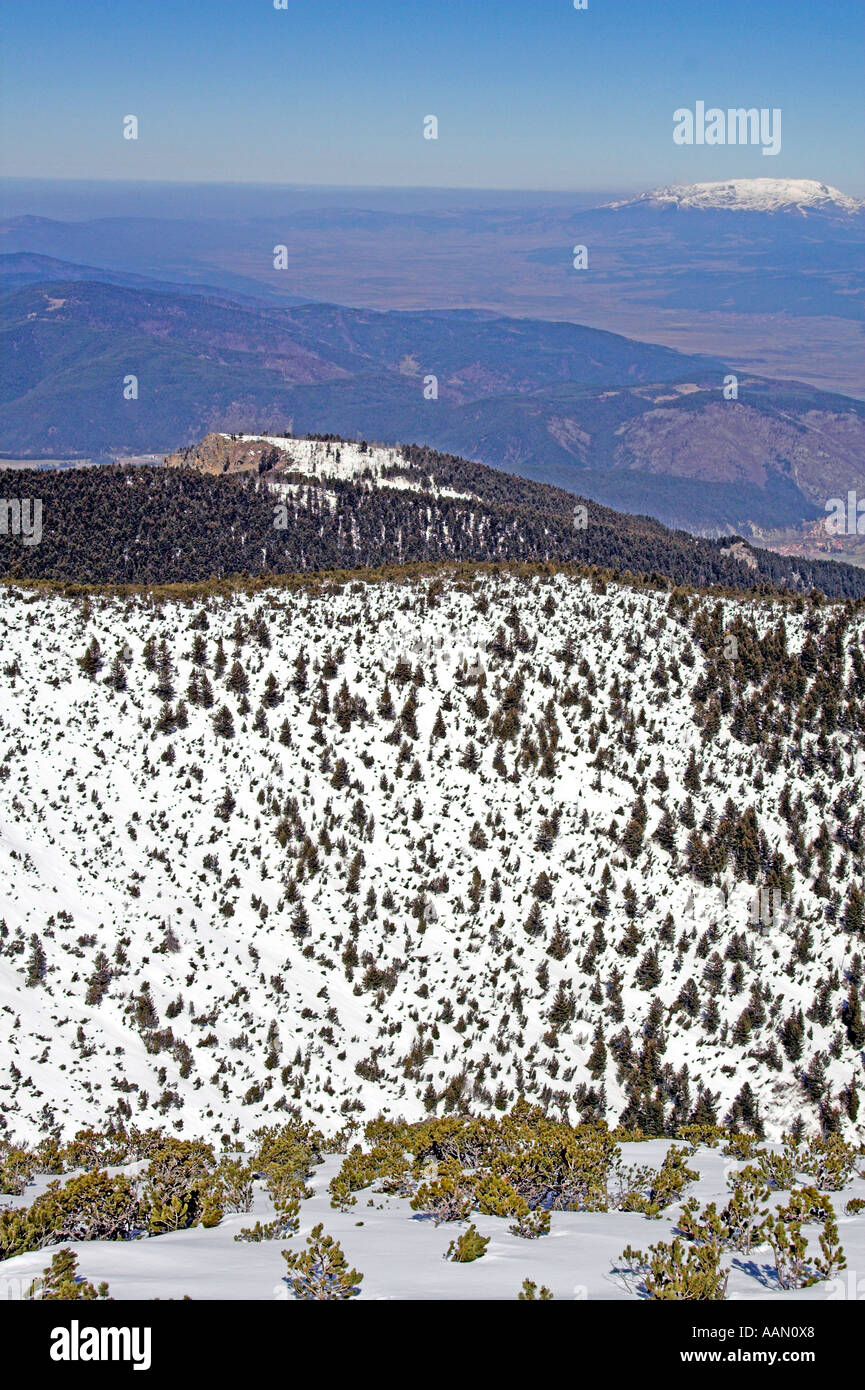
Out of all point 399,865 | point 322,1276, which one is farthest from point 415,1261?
point 399,865

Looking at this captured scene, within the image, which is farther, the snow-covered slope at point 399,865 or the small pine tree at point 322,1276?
the snow-covered slope at point 399,865

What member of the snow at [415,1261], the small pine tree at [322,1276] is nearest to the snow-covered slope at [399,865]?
the snow at [415,1261]

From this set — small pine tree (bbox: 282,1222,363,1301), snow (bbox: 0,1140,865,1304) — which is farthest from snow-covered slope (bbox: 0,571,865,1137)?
small pine tree (bbox: 282,1222,363,1301)

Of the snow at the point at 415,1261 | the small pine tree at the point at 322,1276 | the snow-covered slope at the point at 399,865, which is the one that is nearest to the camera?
the small pine tree at the point at 322,1276

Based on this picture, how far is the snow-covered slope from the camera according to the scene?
57.7m

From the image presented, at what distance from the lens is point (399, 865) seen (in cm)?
7156

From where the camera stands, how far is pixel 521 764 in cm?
7894

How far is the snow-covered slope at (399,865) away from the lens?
189ft

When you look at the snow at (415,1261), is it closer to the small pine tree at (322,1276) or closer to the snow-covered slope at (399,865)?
the small pine tree at (322,1276)

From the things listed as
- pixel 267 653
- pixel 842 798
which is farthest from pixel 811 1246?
pixel 267 653

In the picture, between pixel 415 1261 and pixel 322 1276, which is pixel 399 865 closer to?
pixel 415 1261

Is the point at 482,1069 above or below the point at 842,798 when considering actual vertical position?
below
